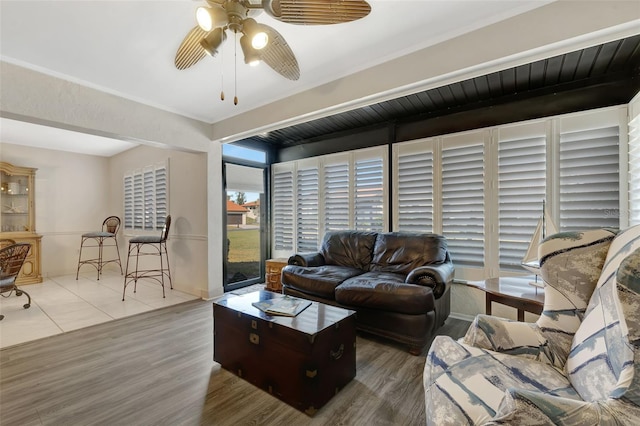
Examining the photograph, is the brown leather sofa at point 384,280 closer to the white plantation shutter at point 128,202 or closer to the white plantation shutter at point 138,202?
the white plantation shutter at point 138,202

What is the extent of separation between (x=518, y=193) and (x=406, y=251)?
50.3 inches

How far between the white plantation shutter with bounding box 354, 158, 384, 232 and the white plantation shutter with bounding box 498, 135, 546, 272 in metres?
1.38

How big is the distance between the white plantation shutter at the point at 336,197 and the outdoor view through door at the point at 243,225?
1.29 m

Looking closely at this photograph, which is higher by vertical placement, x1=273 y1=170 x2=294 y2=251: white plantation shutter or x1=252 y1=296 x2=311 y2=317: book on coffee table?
x1=273 y1=170 x2=294 y2=251: white plantation shutter

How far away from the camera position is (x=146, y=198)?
203 inches

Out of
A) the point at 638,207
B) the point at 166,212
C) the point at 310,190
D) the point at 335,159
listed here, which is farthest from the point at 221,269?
the point at 638,207

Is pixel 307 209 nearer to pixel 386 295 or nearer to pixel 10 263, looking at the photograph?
pixel 386 295

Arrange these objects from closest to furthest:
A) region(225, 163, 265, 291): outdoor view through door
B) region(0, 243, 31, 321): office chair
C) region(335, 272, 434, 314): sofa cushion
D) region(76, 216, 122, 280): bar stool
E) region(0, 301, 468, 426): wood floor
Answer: region(0, 301, 468, 426): wood floor < region(335, 272, 434, 314): sofa cushion < region(0, 243, 31, 321): office chair < region(225, 163, 265, 291): outdoor view through door < region(76, 216, 122, 280): bar stool

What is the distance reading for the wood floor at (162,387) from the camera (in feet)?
5.36

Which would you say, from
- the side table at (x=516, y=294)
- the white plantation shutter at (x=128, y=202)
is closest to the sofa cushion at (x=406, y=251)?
Answer: the side table at (x=516, y=294)

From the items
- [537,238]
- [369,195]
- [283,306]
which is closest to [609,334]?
[537,238]

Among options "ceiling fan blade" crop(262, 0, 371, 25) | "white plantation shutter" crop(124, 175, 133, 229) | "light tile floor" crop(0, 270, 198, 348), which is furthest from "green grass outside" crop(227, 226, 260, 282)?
"ceiling fan blade" crop(262, 0, 371, 25)

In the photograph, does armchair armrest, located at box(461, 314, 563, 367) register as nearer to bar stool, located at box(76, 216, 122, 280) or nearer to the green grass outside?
the green grass outside

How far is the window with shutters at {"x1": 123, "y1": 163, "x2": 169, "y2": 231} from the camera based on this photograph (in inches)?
188
